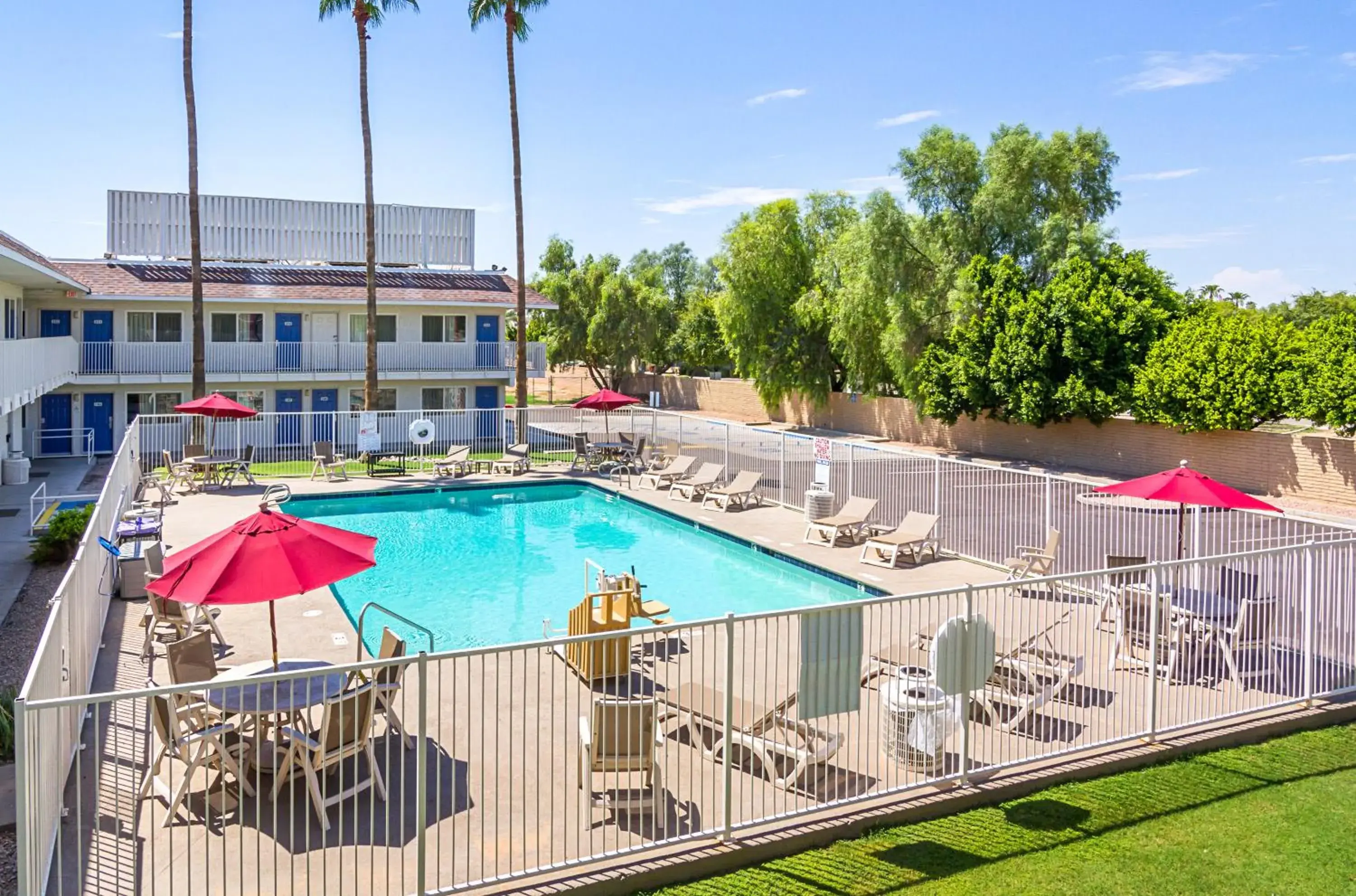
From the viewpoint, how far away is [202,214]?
1464 inches

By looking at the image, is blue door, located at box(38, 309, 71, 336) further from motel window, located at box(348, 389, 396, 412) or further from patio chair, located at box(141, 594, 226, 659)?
patio chair, located at box(141, 594, 226, 659)

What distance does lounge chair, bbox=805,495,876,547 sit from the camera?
18266 millimetres

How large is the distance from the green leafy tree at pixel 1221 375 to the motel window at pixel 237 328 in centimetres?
2784

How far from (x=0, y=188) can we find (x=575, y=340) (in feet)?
109

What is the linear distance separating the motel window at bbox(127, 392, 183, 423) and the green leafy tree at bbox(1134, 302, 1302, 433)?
29.7 meters

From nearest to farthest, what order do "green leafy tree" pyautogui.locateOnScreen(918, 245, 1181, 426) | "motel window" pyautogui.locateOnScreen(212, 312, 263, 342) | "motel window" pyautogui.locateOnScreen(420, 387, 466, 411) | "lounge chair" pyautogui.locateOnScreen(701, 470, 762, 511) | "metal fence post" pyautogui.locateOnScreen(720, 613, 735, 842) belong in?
"metal fence post" pyautogui.locateOnScreen(720, 613, 735, 842)
"lounge chair" pyautogui.locateOnScreen(701, 470, 762, 511)
"green leafy tree" pyautogui.locateOnScreen(918, 245, 1181, 426)
"motel window" pyautogui.locateOnScreen(212, 312, 263, 342)
"motel window" pyautogui.locateOnScreen(420, 387, 466, 411)

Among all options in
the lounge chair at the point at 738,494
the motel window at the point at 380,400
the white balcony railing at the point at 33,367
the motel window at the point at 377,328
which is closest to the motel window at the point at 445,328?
the motel window at the point at 377,328

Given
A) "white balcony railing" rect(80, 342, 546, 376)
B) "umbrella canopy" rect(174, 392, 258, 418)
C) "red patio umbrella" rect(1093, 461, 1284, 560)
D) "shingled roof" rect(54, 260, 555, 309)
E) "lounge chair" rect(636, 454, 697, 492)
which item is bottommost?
"lounge chair" rect(636, 454, 697, 492)

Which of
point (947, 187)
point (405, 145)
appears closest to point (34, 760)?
point (405, 145)

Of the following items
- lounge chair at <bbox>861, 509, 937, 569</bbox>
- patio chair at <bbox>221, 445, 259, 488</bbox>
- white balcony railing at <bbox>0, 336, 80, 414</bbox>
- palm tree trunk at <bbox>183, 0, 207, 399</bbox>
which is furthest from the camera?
palm tree trunk at <bbox>183, 0, 207, 399</bbox>

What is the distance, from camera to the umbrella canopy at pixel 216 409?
23734 millimetres

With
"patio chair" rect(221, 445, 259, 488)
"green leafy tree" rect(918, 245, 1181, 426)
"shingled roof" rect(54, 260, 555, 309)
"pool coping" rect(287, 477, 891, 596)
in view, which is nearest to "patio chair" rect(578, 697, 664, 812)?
"pool coping" rect(287, 477, 891, 596)

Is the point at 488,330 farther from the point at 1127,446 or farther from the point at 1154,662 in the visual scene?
the point at 1154,662

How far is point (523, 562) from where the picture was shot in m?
19.0
